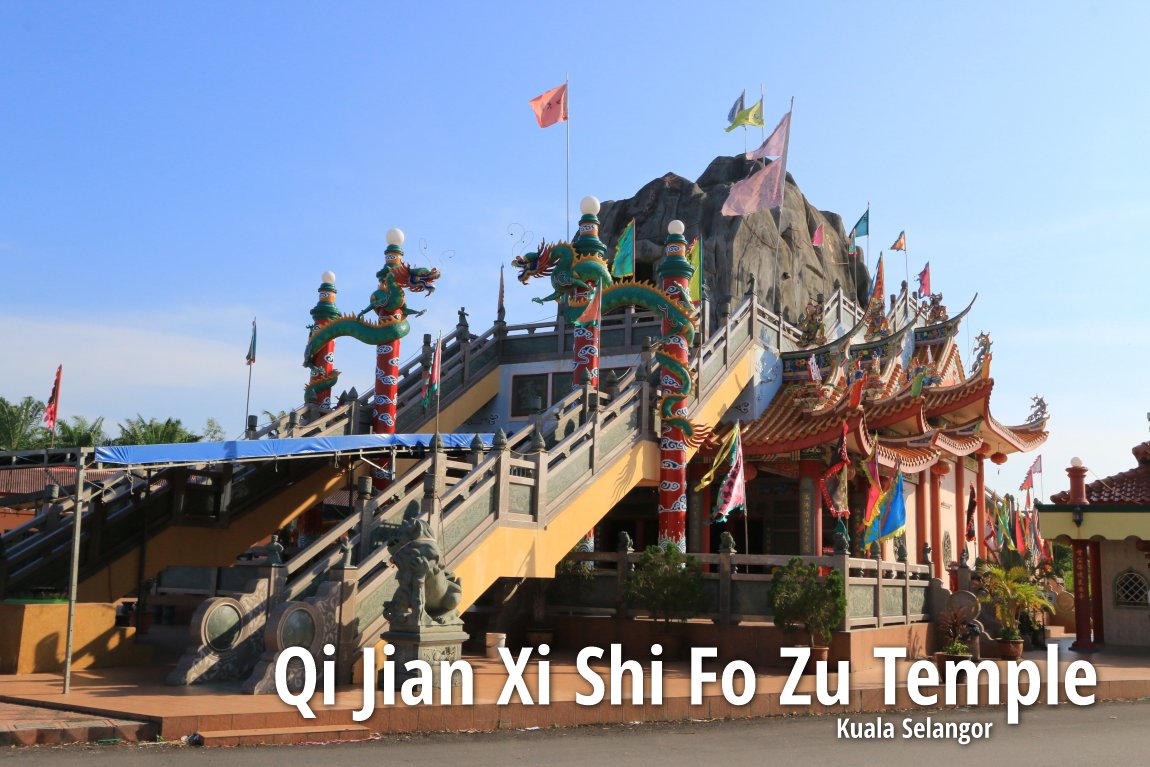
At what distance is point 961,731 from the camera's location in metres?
10.8

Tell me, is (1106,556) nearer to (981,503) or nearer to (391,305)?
(981,503)

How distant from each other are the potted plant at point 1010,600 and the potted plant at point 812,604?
372 cm

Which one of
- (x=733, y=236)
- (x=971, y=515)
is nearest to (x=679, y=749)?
(x=971, y=515)

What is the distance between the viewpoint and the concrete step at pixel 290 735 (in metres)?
8.61

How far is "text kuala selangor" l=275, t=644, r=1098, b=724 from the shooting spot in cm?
1029

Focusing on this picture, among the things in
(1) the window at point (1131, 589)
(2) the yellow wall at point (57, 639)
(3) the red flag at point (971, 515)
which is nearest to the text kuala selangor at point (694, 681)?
(2) the yellow wall at point (57, 639)

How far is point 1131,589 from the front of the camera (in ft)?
64.8

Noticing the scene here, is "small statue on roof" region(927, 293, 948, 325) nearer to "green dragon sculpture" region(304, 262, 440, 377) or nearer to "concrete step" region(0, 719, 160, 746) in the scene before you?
"green dragon sculpture" region(304, 262, 440, 377)

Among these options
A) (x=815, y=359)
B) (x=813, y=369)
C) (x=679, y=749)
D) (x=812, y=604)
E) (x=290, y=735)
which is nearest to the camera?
(x=290, y=735)

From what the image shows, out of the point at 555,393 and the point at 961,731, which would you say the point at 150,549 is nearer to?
the point at 555,393

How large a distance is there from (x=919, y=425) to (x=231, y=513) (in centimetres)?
1357

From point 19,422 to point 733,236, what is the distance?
28353 millimetres

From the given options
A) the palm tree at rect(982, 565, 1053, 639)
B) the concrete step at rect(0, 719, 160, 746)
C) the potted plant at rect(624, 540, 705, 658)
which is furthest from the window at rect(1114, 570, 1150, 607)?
the concrete step at rect(0, 719, 160, 746)

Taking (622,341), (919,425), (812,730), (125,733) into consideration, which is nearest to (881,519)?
(919,425)
